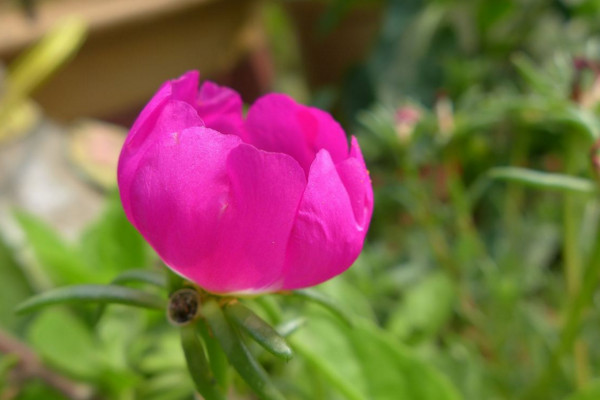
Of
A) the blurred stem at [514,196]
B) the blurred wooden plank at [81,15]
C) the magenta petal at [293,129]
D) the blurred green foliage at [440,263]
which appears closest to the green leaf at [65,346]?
the blurred green foliage at [440,263]

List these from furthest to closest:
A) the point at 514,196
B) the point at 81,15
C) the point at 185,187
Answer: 1. the point at 81,15
2. the point at 514,196
3. the point at 185,187

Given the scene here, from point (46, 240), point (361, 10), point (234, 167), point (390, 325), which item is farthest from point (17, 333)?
point (361, 10)

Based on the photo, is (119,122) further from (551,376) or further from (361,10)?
(551,376)

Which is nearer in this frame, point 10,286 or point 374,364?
point 374,364

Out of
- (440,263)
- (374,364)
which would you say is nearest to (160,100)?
(374,364)

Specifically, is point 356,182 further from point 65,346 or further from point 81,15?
point 81,15

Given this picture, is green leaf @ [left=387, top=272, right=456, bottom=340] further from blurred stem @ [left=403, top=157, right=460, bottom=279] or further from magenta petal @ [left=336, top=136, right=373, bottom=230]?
magenta petal @ [left=336, top=136, right=373, bottom=230]
